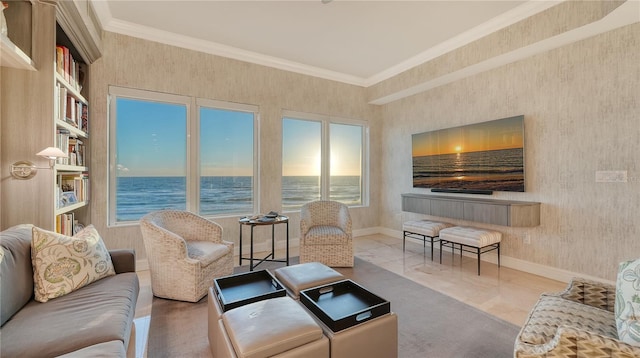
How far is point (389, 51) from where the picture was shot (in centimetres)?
410

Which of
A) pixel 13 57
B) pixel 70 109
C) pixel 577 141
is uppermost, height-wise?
pixel 13 57

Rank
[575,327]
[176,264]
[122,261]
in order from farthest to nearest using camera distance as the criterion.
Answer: [176,264], [122,261], [575,327]

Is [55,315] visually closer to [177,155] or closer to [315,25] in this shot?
[177,155]

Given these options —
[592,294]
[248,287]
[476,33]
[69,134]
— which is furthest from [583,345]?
[69,134]

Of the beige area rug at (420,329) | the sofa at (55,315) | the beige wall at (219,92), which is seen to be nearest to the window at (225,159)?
the beige wall at (219,92)

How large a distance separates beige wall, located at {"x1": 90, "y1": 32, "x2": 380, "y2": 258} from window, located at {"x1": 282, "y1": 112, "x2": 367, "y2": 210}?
19 cm

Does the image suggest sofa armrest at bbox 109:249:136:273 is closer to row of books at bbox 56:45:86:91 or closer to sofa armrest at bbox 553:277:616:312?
row of books at bbox 56:45:86:91

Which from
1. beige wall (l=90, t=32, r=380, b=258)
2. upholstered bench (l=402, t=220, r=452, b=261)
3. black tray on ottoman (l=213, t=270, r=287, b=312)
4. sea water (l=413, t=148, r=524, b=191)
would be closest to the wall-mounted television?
sea water (l=413, t=148, r=524, b=191)

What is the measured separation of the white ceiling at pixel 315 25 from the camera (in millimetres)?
2980

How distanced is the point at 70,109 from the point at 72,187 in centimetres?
80

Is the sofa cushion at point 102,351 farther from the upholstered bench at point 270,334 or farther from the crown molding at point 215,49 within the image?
the crown molding at point 215,49

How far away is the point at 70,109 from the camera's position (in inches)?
106

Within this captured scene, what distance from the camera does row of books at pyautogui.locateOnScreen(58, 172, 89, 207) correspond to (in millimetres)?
2613

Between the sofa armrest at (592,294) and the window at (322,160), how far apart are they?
3641 mm
